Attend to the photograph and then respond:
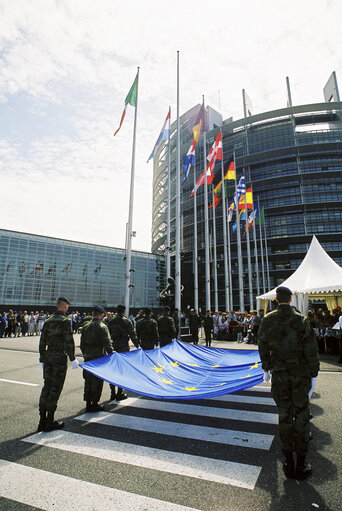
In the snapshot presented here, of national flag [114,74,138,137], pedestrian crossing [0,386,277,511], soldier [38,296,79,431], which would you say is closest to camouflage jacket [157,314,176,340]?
pedestrian crossing [0,386,277,511]

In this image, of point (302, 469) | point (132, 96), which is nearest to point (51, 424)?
point (302, 469)

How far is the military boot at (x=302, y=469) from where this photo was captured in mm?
2951

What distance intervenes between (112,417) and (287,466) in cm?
303

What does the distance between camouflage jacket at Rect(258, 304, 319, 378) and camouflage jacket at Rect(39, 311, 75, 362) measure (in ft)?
10.6

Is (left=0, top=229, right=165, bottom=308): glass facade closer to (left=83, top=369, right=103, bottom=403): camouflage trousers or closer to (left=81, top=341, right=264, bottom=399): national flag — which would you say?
(left=81, top=341, right=264, bottom=399): national flag

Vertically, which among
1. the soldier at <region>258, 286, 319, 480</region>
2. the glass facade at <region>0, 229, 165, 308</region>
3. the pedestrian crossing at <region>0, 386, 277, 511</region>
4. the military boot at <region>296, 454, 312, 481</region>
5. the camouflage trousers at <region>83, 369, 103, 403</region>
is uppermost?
the glass facade at <region>0, 229, 165, 308</region>

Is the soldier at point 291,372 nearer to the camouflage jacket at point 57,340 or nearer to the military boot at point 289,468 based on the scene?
the military boot at point 289,468

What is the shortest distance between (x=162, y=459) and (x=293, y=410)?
170 cm

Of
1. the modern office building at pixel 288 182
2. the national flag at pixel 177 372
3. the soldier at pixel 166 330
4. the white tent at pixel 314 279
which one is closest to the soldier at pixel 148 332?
the national flag at pixel 177 372

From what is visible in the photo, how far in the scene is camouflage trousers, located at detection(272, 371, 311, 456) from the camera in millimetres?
3121

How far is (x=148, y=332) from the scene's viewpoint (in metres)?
7.87

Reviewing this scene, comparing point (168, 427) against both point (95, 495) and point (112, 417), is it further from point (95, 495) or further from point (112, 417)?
point (95, 495)

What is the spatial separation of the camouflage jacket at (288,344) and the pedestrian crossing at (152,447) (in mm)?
1187

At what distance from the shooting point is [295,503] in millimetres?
2545
